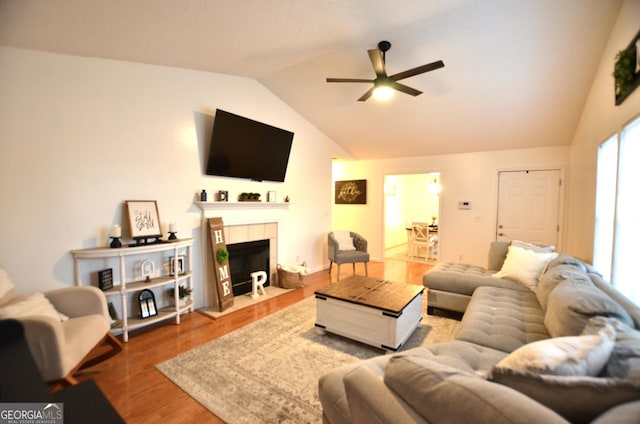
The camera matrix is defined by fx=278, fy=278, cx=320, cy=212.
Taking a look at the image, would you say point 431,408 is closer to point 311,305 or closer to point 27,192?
point 311,305

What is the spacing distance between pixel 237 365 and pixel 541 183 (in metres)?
5.50

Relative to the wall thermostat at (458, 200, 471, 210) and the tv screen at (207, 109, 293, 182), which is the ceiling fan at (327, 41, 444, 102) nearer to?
the tv screen at (207, 109, 293, 182)

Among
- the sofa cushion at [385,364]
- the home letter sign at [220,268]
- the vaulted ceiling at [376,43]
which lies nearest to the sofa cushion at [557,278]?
the sofa cushion at [385,364]

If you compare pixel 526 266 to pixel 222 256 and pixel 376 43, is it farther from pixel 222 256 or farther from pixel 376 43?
pixel 222 256

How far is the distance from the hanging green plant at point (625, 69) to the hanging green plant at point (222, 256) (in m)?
4.05

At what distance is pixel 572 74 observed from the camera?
3152 millimetres

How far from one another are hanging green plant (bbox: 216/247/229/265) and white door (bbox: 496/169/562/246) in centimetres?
481

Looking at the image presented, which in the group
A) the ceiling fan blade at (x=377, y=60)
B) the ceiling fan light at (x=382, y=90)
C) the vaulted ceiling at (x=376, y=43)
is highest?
the vaulted ceiling at (x=376, y=43)

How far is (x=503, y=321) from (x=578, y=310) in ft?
2.22

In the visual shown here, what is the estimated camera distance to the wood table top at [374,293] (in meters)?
2.59

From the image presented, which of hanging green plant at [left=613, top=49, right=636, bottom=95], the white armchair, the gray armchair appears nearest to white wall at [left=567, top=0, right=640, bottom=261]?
hanging green plant at [left=613, top=49, right=636, bottom=95]

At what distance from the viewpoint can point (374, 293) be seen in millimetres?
2879

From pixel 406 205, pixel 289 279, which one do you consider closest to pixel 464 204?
pixel 406 205

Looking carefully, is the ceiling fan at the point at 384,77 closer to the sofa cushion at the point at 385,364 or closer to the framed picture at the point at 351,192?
the sofa cushion at the point at 385,364
